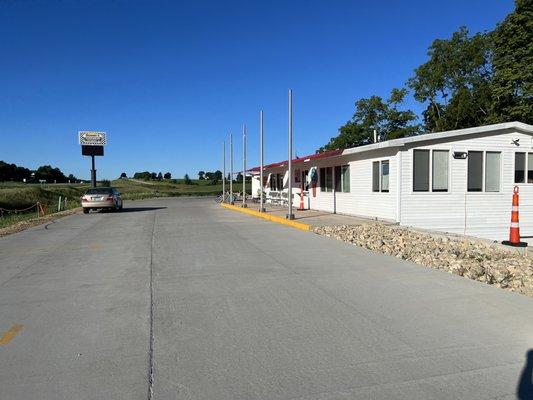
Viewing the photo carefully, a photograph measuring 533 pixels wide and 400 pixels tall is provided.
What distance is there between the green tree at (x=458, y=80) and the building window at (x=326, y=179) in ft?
71.9

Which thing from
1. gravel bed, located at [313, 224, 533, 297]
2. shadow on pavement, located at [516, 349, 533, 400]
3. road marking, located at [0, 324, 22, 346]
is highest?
gravel bed, located at [313, 224, 533, 297]

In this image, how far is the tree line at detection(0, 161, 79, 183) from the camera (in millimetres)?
129875

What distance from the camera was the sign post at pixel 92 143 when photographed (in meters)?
53.2

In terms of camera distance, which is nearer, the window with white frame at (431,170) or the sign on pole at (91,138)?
the window with white frame at (431,170)

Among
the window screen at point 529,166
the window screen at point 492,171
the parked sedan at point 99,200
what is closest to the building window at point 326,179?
the window screen at point 492,171

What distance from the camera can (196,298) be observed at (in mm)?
6680

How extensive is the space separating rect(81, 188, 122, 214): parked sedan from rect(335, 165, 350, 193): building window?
1409cm

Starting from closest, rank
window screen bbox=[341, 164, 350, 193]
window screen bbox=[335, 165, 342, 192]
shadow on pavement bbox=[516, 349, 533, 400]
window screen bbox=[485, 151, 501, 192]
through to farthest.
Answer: shadow on pavement bbox=[516, 349, 533, 400] < window screen bbox=[485, 151, 501, 192] < window screen bbox=[341, 164, 350, 193] < window screen bbox=[335, 165, 342, 192]

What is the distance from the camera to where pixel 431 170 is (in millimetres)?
17047

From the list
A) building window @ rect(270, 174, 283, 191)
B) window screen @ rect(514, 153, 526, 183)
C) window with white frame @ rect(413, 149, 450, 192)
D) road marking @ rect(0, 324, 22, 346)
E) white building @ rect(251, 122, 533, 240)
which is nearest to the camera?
road marking @ rect(0, 324, 22, 346)

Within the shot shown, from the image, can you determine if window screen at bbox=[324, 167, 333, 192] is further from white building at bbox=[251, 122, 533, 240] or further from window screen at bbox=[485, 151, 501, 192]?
window screen at bbox=[485, 151, 501, 192]

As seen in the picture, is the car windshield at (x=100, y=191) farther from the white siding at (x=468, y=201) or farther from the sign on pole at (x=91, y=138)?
the sign on pole at (x=91, y=138)

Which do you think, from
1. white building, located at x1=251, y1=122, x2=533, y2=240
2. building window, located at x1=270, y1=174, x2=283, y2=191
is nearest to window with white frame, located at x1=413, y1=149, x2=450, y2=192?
white building, located at x1=251, y1=122, x2=533, y2=240

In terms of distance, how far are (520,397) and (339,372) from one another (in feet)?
4.54
